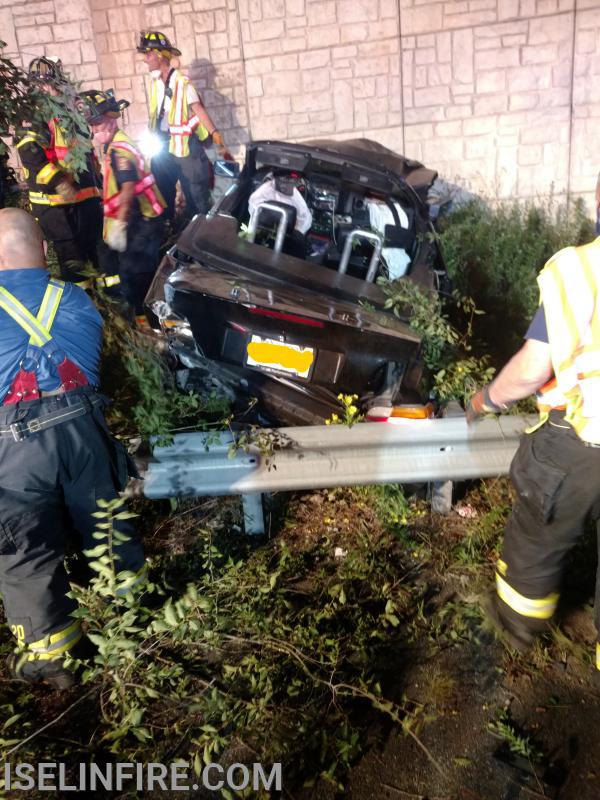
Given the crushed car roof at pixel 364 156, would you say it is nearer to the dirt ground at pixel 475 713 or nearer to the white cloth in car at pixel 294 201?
the white cloth in car at pixel 294 201

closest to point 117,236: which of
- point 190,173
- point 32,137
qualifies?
point 32,137

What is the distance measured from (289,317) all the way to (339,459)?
842 millimetres

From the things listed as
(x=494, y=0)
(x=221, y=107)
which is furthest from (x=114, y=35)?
(x=494, y=0)

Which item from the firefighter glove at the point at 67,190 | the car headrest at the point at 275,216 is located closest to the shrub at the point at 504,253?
the car headrest at the point at 275,216

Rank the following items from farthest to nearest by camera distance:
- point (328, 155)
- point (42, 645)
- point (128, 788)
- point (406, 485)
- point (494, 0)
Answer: point (494, 0), point (328, 155), point (406, 485), point (42, 645), point (128, 788)

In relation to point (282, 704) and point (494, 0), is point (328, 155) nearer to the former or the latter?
point (282, 704)

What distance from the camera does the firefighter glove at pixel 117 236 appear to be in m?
5.44

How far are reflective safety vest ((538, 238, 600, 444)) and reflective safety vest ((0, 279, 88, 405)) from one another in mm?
1810

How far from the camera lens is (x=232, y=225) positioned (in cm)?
385

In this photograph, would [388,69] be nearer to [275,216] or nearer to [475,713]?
[275,216]

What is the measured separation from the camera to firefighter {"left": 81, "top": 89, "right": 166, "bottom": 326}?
5379mm

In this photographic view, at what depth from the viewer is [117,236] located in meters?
5.46

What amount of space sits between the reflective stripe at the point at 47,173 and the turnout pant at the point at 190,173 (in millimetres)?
1786

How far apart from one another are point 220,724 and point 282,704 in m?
0.24
